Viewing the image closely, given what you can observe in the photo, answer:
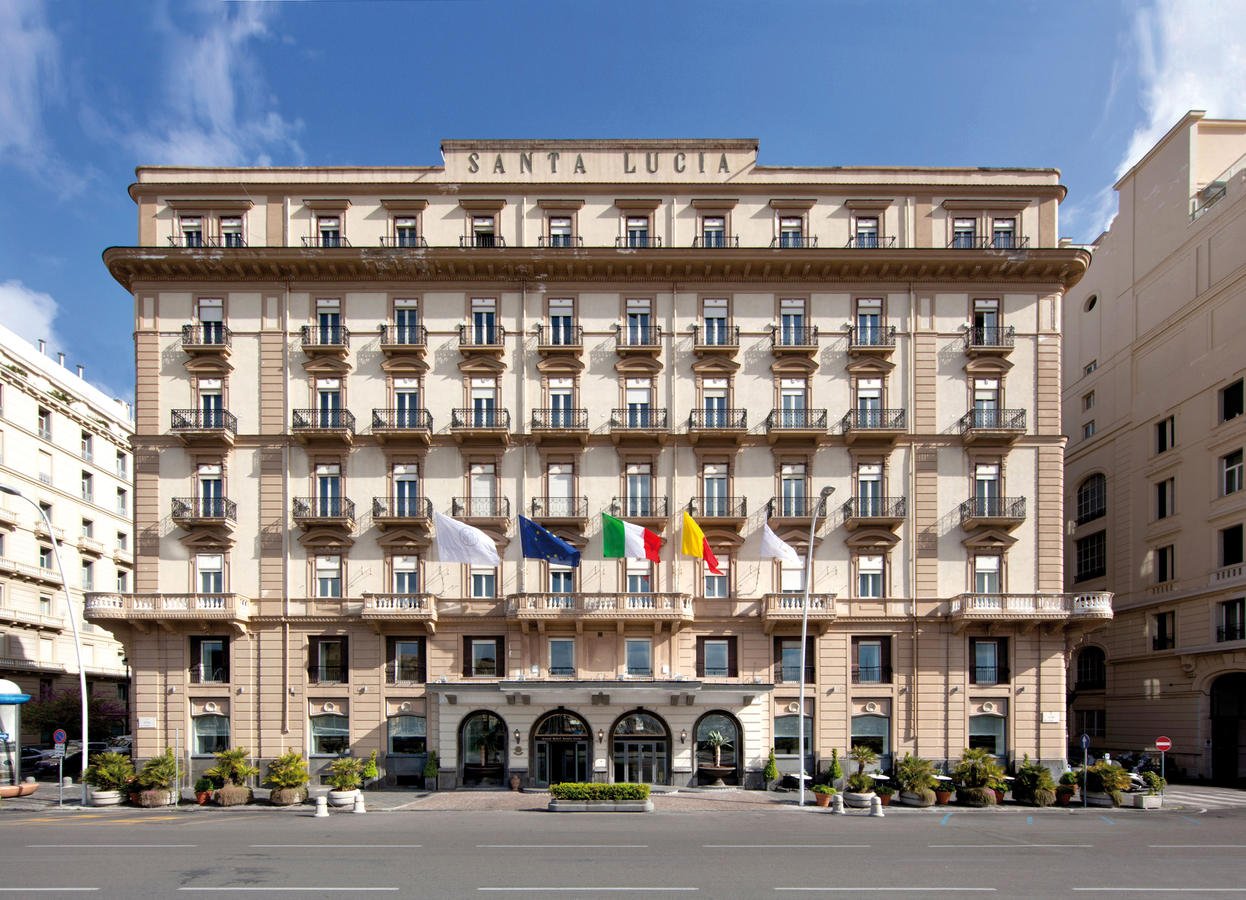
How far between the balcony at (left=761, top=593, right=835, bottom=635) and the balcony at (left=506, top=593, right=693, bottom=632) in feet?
11.1

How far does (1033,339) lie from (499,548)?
85.5 feet

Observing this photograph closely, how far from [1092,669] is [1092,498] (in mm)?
10449

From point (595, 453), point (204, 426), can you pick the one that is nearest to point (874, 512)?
point (595, 453)

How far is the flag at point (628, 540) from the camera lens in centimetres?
3431

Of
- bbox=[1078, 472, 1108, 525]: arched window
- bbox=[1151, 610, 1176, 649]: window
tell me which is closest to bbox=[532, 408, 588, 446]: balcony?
→ bbox=[1151, 610, 1176, 649]: window

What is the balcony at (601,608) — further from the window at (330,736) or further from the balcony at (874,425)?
the balcony at (874,425)

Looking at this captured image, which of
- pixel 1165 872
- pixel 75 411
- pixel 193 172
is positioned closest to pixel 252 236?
pixel 193 172

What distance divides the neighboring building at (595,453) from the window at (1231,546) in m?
9.48

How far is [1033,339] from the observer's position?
39.6m

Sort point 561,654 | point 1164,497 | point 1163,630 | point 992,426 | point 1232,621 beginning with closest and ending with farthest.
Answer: point 561,654 → point 992,426 → point 1232,621 → point 1163,630 → point 1164,497

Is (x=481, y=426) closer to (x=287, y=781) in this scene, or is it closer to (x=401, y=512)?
(x=401, y=512)

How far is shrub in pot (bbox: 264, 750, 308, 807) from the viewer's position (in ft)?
107

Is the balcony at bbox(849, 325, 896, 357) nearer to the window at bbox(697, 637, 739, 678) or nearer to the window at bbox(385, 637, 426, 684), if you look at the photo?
the window at bbox(697, 637, 739, 678)

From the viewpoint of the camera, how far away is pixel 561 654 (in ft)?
125
